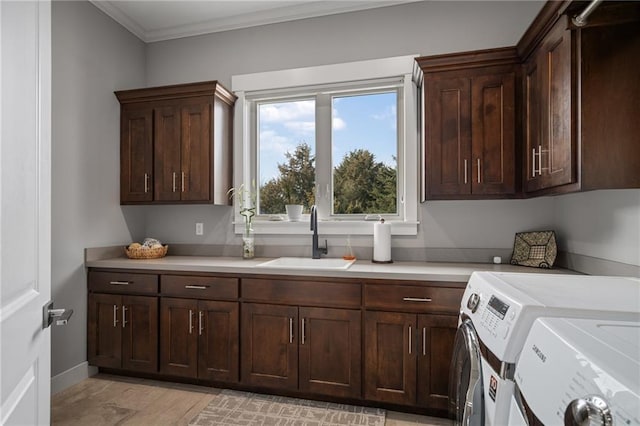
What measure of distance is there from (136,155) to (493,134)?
2786 mm

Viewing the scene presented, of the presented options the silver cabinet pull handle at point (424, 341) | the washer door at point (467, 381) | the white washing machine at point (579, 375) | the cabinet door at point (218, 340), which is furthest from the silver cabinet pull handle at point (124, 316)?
the white washing machine at point (579, 375)

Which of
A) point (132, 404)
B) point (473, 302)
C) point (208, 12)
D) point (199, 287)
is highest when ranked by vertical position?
point (208, 12)

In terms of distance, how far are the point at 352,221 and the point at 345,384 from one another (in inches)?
47.5

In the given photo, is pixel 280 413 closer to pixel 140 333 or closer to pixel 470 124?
pixel 140 333

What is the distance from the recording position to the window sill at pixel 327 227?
268cm

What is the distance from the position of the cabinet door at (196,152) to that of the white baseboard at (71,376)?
4.79 ft

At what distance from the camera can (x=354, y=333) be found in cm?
217

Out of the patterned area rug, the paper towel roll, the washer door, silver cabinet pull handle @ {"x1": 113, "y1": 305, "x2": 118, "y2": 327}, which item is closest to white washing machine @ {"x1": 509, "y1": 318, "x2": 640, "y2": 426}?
the washer door

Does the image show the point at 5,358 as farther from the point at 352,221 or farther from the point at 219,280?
the point at 352,221

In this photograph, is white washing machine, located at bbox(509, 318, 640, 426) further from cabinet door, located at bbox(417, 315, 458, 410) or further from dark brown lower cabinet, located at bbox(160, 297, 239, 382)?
dark brown lower cabinet, located at bbox(160, 297, 239, 382)

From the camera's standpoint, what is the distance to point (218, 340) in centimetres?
240

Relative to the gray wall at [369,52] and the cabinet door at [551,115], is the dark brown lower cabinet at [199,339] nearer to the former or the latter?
the gray wall at [369,52]

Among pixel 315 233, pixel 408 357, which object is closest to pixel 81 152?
pixel 315 233

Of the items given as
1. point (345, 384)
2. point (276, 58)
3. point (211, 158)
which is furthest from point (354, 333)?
point (276, 58)
